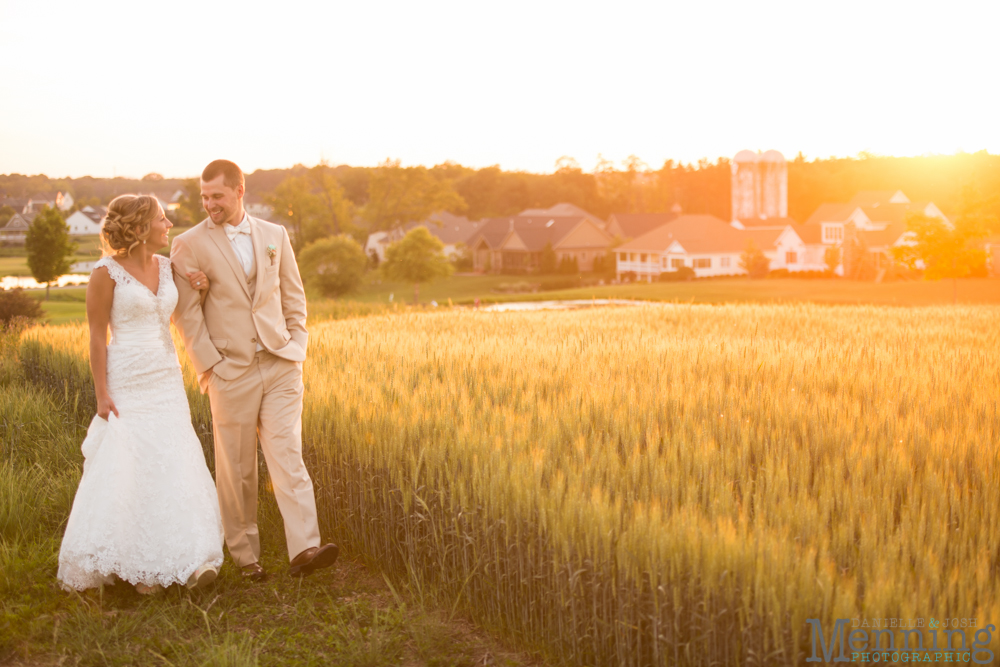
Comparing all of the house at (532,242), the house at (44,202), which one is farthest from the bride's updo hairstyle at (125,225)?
the house at (532,242)

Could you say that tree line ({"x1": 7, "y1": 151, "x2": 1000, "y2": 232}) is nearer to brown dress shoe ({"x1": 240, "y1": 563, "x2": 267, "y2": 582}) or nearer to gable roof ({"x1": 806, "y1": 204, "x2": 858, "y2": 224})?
gable roof ({"x1": 806, "y1": 204, "x2": 858, "y2": 224})

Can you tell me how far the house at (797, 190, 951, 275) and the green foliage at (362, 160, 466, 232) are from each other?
141 feet

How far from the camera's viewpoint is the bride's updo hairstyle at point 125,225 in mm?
4789

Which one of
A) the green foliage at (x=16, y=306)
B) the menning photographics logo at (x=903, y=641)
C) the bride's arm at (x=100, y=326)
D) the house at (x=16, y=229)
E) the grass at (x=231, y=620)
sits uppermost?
the house at (x=16, y=229)

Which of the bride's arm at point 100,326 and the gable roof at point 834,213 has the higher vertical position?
the gable roof at point 834,213

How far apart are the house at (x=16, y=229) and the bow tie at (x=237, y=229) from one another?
4246cm

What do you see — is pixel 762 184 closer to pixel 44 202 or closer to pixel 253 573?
pixel 44 202

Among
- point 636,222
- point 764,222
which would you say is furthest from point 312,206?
point 764,222

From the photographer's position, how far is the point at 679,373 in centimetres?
669

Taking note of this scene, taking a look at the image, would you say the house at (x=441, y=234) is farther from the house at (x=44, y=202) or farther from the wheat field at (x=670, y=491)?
the wheat field at (x=670, y=491)

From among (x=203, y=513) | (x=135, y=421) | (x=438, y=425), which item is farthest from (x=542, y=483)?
(x=135, y=421)

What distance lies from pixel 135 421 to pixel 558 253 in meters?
81.8

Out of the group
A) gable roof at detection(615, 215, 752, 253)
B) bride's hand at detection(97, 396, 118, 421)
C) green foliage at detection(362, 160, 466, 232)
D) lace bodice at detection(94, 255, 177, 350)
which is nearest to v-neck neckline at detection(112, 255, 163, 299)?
lace bodice at detection(94, 255, 177, 350)

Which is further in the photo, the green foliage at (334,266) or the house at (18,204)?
the green foliage at (334,266)
